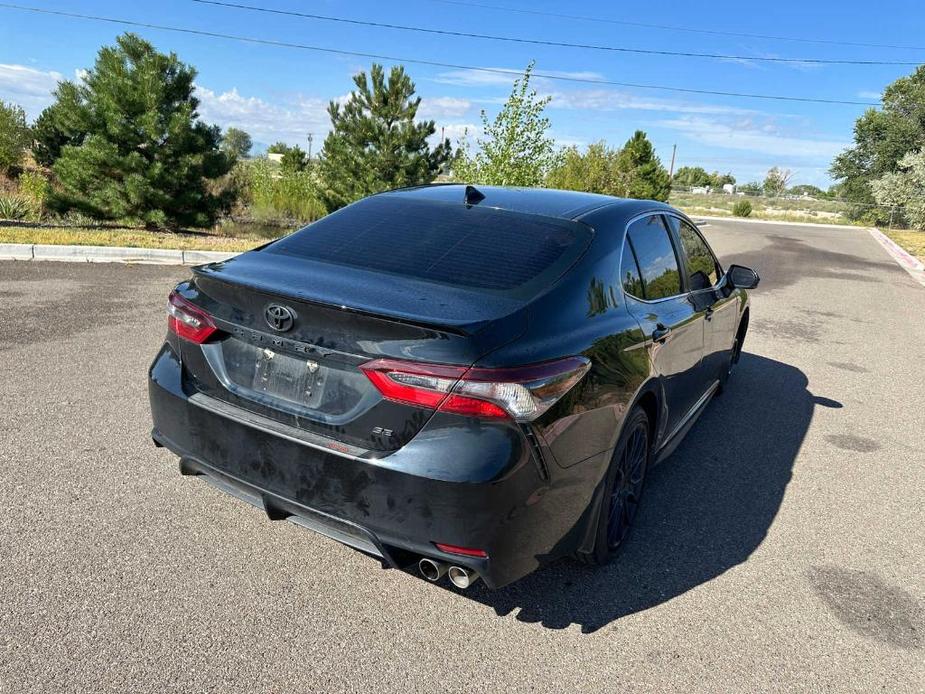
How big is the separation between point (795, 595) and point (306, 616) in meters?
2.12

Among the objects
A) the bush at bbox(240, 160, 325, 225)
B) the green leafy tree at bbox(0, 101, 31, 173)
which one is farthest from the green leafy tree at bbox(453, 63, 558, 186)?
the green leafy tree at bbox(0, 101, 31, 173)

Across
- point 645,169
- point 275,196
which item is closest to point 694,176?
point 645,169

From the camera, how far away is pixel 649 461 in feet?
11.7

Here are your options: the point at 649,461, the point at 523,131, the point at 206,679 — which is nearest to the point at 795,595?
the point at 649,461

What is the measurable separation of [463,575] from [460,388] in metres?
0.68

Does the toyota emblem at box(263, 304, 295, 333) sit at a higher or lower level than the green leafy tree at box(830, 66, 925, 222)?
lower

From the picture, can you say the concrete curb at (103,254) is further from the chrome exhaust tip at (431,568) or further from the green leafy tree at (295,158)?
the green leafy tree at (295,158)

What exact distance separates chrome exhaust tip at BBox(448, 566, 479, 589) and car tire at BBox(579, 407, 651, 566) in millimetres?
720

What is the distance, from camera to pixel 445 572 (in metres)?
2.39

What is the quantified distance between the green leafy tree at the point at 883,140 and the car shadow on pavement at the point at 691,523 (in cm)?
5248

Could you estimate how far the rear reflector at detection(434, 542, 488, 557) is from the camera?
233 cm

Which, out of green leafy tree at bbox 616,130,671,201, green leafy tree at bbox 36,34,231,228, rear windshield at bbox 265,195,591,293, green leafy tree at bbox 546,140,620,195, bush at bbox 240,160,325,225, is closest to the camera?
rear windshield at bbox 265,195,591,293

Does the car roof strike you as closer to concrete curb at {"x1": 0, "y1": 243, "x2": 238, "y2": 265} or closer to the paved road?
the paved road

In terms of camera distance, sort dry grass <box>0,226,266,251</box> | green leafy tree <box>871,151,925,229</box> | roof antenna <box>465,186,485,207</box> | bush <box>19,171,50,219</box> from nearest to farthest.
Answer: roof antenna <box>465,186,485,207</box>
dry grass <box>0,226,266,251</box>
bush <box>19,171,50,219</box>
green leafy tree <box>871,151,925,229</box>
